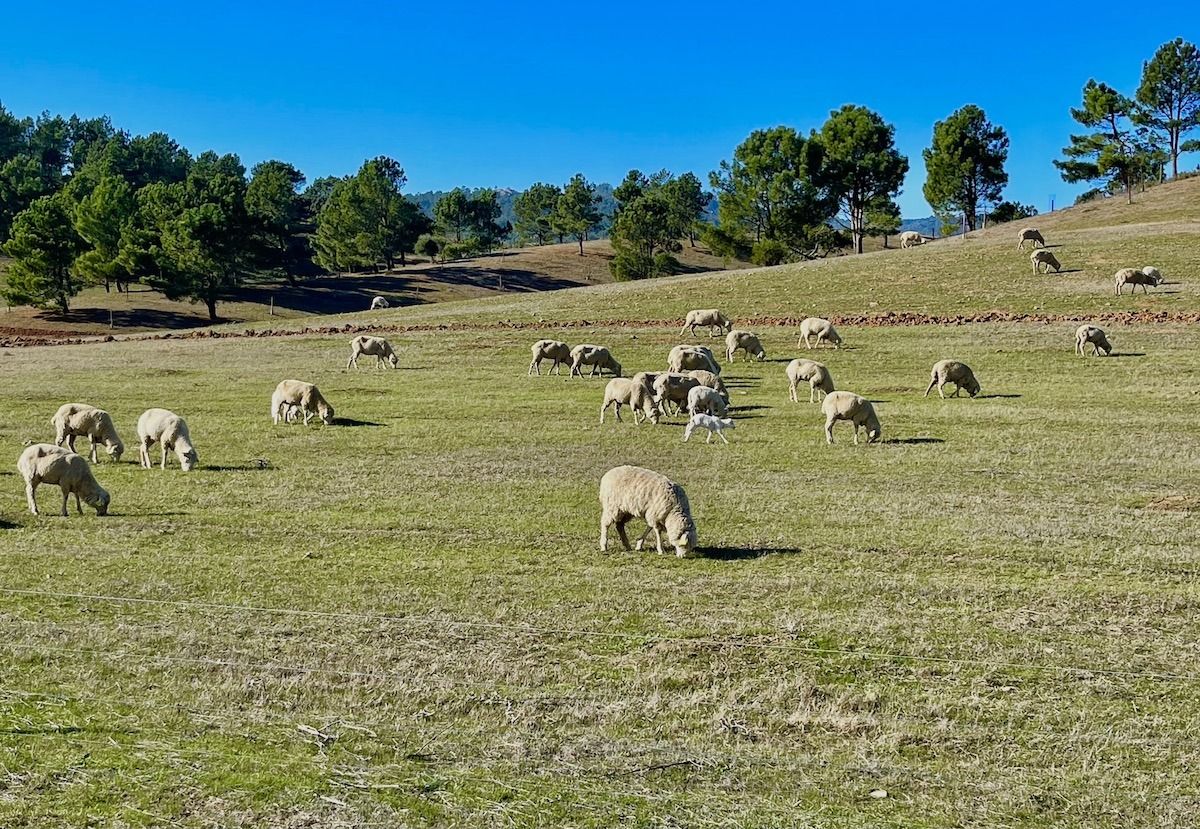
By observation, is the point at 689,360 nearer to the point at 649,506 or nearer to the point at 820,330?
the point at 820,330

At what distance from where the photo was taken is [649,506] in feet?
49.5

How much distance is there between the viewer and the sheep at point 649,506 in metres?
15.0

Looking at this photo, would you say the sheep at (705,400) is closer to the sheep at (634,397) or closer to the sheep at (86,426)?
the sheep at (634,397)

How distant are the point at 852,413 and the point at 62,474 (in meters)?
18.1

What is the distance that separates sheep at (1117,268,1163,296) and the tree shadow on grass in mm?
43170

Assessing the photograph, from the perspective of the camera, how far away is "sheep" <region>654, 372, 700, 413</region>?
29.9 meters

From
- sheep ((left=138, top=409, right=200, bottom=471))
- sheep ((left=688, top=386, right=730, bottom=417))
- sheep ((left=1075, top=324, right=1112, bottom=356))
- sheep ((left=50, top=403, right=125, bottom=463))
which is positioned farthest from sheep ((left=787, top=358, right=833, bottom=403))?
sheep ((left=50, top=403, right=125, bottom=463))

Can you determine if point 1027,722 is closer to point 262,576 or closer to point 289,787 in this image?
point 289,787

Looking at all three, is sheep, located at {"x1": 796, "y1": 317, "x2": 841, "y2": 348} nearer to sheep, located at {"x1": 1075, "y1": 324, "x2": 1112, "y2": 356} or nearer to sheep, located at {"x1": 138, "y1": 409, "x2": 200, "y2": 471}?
sheep, located at {"x1": 1075, "y1": 324, "x2": 1112, "y2": 356}

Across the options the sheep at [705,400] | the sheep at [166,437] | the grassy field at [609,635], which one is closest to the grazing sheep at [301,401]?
the grassy field at [609,635]

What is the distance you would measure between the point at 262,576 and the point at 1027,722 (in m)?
10.1

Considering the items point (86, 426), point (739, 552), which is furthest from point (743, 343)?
point (739, 552)

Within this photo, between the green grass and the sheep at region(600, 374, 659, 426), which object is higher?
the sheep at region(600, 374, 659, 426)

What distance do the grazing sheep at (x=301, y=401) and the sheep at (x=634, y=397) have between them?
870 cm
